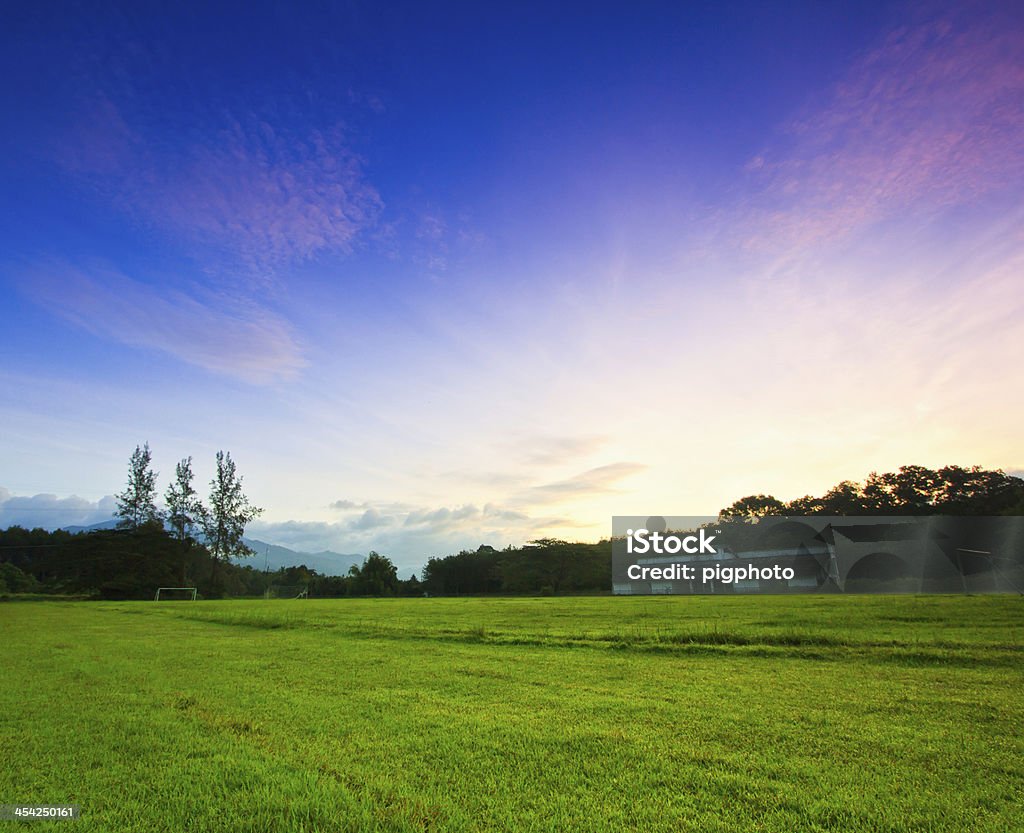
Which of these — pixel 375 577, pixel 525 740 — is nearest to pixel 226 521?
pixel 375 577

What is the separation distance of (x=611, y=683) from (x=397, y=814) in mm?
5782

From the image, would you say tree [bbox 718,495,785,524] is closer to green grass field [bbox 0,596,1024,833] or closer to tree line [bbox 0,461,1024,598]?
tree line [bbox 0,461,1024,598]

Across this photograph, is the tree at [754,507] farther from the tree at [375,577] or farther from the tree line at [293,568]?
the tree at [375,577]

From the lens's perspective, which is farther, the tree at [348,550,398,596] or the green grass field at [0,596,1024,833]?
the tree at [348,550,398,596]

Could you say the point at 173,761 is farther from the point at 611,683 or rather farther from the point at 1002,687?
the point at 1002,687

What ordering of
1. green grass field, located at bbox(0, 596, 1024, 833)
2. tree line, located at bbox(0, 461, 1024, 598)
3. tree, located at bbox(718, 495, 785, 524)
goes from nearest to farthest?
green grass field, located at bbox(0, 596, 1024, 833) → tree line, located at bbox(0, 461, 1024, 598) → tree, located at bbox(718, 495, 785, 524)

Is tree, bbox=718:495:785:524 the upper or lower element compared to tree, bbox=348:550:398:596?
upper

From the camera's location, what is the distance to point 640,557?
83.9 m

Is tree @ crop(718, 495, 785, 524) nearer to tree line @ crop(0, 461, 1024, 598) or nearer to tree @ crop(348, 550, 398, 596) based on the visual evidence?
tree line @ crop(0, 461, 1024, 598)

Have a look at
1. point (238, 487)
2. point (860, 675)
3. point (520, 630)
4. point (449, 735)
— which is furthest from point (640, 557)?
point (449, 735)

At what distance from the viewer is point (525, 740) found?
19.1 ft

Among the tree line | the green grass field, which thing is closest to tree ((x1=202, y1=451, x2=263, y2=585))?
the tree line

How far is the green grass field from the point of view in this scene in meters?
4.15

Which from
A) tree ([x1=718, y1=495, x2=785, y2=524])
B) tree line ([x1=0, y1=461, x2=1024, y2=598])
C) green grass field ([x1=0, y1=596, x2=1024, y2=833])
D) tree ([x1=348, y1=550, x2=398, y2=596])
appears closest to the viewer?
green grass field ([x1=0, y1=596, x2=1024, y2=833])
